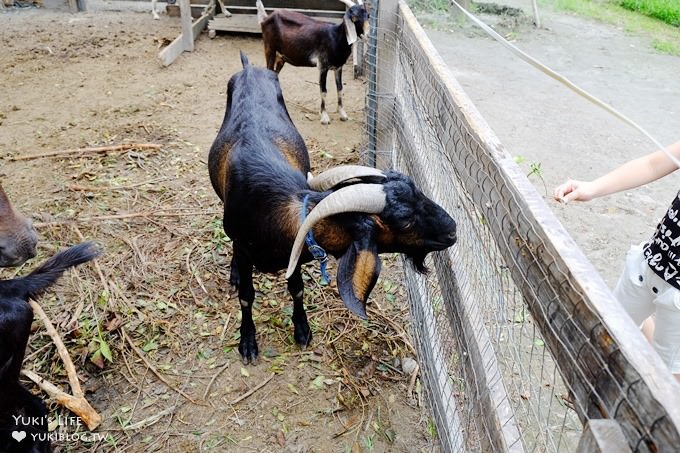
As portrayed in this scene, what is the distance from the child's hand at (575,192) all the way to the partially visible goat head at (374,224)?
55 cm

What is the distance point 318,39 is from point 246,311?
15.4 feet

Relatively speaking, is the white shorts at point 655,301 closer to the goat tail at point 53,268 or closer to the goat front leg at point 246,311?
the goat front leg at point 246,311

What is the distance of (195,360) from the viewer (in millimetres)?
3426

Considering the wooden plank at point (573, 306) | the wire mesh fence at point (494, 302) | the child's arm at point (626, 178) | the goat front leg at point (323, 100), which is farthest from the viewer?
the goat front leg at point (323, 100)

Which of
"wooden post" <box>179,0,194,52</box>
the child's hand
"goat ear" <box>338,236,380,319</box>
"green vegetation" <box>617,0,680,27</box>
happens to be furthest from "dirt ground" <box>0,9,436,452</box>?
"green vegetation" <box>617,0,680,27</box>

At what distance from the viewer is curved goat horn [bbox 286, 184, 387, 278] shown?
247 centimetres

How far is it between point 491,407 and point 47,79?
802cm

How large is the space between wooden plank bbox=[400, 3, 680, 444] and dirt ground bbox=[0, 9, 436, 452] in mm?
1651

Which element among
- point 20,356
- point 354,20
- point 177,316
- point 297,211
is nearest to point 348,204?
point 297,211

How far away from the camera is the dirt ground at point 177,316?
3.02 m

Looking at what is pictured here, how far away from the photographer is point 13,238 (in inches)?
126

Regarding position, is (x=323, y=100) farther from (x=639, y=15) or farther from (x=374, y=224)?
(x=639, y=15)

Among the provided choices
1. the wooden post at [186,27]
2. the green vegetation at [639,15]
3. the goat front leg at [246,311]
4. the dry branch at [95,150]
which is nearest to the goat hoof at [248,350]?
the goat front leg at [246,311]

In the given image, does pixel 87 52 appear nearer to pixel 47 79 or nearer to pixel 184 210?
pixel 47 79
